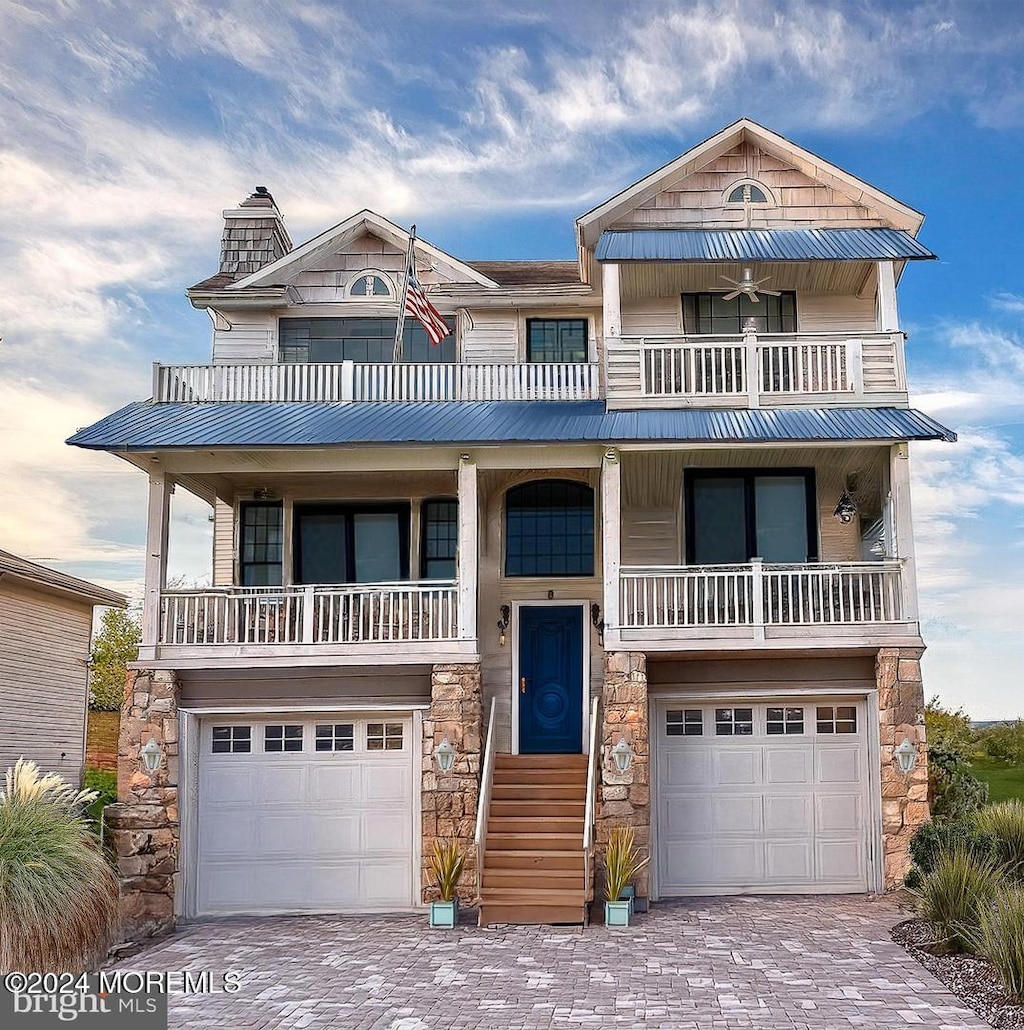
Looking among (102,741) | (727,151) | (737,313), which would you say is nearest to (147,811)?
(737,313)

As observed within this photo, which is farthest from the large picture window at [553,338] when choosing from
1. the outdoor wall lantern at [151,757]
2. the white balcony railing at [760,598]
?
the outdoor wall lantern at [151,757]

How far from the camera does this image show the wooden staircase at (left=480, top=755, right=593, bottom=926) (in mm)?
13516

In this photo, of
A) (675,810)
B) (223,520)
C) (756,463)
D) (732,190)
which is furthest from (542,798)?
(732,190)

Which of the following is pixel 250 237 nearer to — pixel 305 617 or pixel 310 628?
pixel 305 617

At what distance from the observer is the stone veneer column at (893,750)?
47.0 ft

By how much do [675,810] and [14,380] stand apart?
560 inches

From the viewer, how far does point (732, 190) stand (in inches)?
680

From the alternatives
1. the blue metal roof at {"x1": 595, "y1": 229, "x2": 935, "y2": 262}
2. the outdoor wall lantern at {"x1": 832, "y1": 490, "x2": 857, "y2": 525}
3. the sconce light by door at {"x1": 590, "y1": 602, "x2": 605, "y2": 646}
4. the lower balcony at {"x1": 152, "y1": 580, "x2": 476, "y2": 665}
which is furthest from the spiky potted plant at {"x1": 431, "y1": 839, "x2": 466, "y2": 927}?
the blue metal roof at {"x1": 595, "y1": 229, "x2": 935, "y2": 262}

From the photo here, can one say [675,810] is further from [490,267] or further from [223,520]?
[490,267]

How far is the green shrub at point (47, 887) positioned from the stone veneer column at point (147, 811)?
2.37m

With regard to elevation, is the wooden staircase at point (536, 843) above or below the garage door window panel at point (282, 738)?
below

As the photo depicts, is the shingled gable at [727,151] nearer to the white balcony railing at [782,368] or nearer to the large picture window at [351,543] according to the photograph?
the white balcony railing at [782,368]

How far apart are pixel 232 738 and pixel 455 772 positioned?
131 inches

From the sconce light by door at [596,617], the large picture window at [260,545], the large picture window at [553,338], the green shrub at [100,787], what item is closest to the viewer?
the sconce light by door at [596,617]
